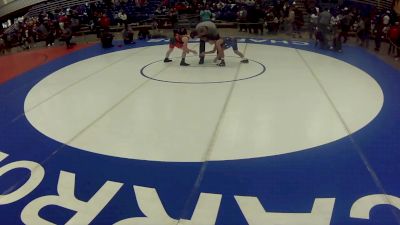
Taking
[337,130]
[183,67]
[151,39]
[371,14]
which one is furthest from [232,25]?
[337,130]

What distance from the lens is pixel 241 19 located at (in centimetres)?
1511

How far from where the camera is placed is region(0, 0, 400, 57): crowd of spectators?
11.6 metres

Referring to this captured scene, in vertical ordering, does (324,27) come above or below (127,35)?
above

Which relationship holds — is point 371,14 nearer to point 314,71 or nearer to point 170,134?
point 314,71

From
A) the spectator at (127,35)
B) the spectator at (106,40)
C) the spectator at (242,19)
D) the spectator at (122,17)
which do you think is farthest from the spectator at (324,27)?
the spectator at (122,17)

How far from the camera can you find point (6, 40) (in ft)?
45.8

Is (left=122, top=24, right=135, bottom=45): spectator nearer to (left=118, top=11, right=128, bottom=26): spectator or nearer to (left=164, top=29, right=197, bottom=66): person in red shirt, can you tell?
(left=118, top=11, right=128, bottom=26): spectator

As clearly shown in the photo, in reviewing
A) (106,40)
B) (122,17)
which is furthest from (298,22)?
(122,17)

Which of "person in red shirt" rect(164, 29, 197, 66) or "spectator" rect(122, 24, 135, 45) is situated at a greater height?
"person in red shirt" rect(164, 29, 197, 66)

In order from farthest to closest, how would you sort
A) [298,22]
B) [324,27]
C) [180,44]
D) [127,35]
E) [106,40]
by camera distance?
[298,22] < [127,35] < [106,40] < [324,27] < [180,44]

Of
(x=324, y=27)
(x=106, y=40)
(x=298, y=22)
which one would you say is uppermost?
(x=324, y=27)

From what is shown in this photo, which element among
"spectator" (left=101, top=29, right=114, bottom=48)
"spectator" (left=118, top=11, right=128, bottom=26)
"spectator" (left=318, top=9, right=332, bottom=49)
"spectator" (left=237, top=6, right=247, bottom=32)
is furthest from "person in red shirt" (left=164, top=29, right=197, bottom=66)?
"spectator" (left=118, top=11, right=128, bottom=26)

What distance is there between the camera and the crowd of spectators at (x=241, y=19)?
1158 cm

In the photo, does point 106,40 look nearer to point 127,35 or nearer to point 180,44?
point 127,35
